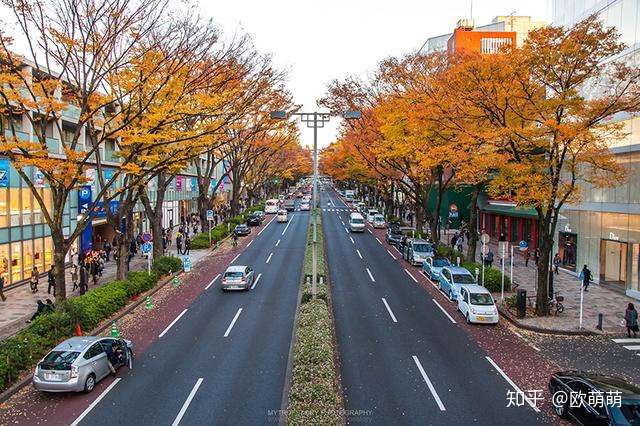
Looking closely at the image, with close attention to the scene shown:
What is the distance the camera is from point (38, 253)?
32.2 m

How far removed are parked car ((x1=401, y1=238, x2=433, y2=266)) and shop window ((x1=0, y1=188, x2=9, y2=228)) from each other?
26144 mm

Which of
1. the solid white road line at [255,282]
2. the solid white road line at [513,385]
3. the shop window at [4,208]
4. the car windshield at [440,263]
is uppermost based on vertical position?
the shop window at [4,208]

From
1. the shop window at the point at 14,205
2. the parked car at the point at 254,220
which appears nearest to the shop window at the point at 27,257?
the shop window at the point at 14,205

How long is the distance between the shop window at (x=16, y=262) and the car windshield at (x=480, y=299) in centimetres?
2556

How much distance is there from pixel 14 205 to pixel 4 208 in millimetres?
1017

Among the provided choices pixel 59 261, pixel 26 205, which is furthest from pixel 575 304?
pixel 26 205

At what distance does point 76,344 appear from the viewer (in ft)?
50.7

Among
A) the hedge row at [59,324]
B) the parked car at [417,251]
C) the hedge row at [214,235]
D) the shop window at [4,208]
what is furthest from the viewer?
the hedge row at [214,235]

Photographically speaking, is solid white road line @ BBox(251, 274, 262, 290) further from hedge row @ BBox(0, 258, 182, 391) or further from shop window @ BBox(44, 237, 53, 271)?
shop window @ BBox(44, 237, 53, 271)

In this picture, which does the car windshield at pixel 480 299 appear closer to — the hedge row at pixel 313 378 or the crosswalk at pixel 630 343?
the crosswalk at pixel 630 343

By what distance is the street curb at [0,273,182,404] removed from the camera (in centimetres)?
1483

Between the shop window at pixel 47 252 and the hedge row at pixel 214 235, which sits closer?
the shop window at pixel 47 252

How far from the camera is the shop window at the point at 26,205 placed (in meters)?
30.5

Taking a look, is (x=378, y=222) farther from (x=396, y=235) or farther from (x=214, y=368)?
(x=214, y=368)
